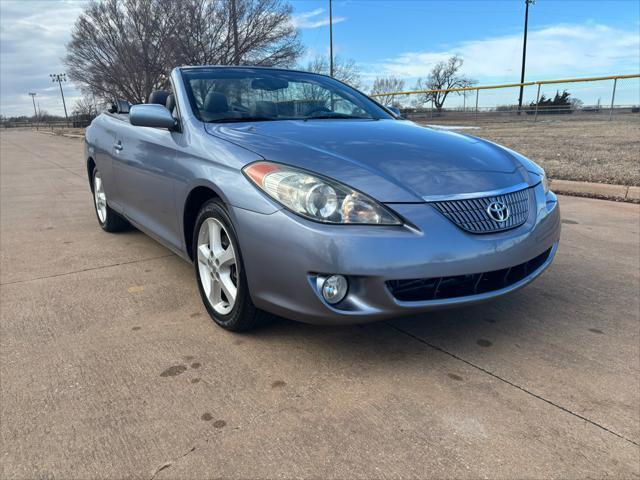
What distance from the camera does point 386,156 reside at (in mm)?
2455

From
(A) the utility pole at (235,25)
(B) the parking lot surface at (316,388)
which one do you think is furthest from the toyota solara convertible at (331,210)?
(A) the utility pole at (235,25)

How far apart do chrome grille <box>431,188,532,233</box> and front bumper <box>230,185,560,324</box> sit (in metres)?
0.04

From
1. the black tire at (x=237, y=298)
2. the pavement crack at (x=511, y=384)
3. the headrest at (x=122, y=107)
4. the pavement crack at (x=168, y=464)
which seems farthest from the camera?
the headrest at (x=122, y=107)

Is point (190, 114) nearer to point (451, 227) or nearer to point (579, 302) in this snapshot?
point (451, 227)

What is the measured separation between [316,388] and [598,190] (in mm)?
5934

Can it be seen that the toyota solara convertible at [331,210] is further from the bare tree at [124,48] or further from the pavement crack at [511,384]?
the bare tree at [124,48]

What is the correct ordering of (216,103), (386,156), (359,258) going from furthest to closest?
(216,103) < (386,156) < (359,258)

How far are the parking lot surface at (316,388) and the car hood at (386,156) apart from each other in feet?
2.68

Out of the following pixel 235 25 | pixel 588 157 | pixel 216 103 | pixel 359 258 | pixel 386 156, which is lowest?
pixel 588 157

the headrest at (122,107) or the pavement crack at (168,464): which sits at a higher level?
the headrest at (122,107)

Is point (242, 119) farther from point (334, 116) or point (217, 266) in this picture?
point (217, 266)

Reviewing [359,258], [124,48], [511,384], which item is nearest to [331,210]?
[359,258]

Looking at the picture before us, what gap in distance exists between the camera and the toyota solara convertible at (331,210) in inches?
82.8

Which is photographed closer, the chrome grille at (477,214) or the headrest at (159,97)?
the chrome grille at (477,214)
